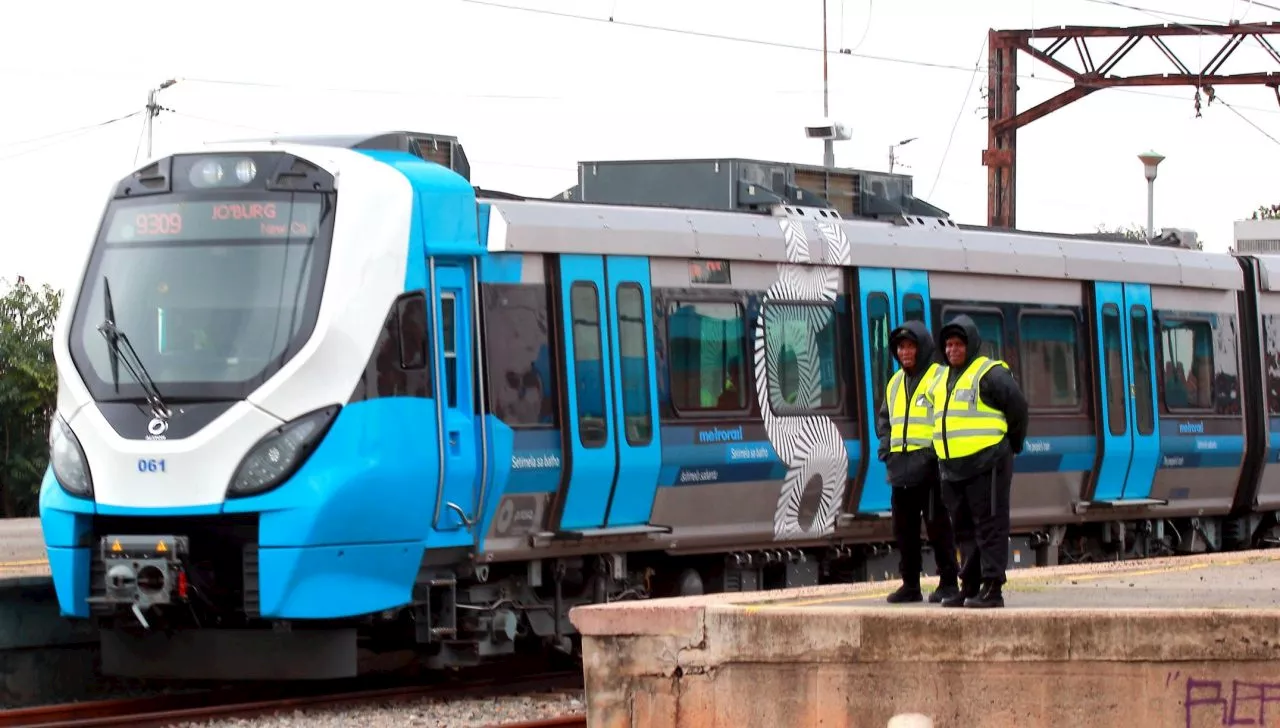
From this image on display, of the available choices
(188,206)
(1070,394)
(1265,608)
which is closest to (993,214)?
(1070,394)

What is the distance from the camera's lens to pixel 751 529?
14.5 metres

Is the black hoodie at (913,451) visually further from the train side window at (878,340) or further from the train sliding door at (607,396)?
the train side window at (878,340)

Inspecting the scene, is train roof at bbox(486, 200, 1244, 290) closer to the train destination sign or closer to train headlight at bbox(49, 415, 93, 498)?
the train destination sign

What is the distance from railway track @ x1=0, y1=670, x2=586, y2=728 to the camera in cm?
1192

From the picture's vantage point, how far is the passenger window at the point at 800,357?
14.6 m

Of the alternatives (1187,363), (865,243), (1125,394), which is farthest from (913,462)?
(1187,363)

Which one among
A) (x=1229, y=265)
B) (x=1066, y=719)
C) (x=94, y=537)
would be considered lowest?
(x=1066, y=719)

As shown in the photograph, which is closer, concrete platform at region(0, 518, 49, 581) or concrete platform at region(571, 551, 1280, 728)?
concrete platform at region(571, 551, 1280, 728)

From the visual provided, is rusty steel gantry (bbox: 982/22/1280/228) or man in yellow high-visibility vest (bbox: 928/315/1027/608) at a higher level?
rusty steel gantry (bbox: 982/22/1280/228)

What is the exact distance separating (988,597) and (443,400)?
367 centimetres

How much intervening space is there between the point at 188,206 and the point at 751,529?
14.8 ft

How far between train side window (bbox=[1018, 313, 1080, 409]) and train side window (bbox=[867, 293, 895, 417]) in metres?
1.68

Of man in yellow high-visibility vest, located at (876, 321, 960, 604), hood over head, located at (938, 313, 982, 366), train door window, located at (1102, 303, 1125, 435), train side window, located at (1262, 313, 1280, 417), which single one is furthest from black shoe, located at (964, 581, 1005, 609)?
train side window, located at (1262, 313, 1280, 417)

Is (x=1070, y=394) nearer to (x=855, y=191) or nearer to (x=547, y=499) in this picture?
(x=855, y=191)
